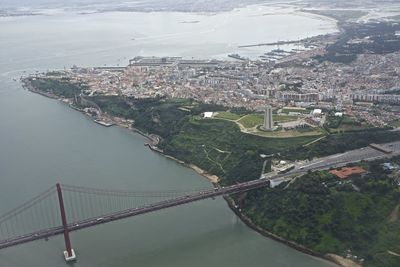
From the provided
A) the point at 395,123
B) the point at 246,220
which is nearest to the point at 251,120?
the point at 395,123

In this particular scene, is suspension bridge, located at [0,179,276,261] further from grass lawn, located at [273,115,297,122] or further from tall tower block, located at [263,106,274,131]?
grass lawn, located at [273,115,297,122]

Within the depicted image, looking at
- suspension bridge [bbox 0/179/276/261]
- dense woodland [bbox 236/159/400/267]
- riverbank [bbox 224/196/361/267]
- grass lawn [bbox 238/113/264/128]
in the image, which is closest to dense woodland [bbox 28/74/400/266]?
dense woodland [bbox 236/159/400/267]

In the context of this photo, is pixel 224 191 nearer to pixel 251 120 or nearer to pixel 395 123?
pixel 251 120

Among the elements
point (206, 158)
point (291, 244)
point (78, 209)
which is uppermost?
point (206, 158)

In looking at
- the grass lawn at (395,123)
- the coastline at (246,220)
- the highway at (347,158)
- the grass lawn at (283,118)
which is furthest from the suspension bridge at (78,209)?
the grass lawn at (395,123)

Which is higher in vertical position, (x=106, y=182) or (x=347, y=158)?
(x=347, y=158)

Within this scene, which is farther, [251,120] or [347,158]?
[251,120]

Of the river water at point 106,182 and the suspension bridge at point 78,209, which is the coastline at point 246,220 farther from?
the suspension bridge at point 78,209

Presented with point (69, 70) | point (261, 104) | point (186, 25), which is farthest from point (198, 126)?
point (186, 25)

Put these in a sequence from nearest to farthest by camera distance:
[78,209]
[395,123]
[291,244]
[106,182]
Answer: [291,244]
[78,209]
[106,182]
[395,123]
